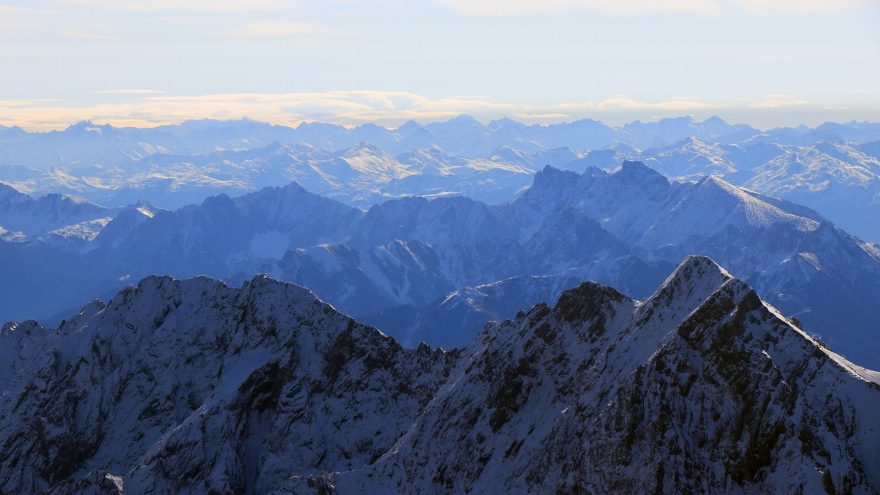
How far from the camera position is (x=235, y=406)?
175 meters

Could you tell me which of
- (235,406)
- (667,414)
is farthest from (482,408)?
(235,406)

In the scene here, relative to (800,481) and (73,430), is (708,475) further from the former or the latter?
(73,430)

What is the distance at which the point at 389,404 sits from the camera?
597 ft

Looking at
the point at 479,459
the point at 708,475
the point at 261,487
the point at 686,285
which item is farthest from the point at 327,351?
the point at 708,475

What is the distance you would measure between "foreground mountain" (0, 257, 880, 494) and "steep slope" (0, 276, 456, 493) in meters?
0.30

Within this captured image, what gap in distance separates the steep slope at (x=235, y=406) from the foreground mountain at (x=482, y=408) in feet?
0.98

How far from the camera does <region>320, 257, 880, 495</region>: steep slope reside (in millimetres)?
119688

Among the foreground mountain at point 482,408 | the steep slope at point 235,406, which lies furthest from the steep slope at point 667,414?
the steep slope at point 235,406

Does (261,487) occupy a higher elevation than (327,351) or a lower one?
lower

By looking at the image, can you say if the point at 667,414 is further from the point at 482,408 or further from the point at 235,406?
the point at 235,406

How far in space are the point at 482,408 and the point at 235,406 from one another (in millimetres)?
42890

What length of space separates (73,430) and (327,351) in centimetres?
4675

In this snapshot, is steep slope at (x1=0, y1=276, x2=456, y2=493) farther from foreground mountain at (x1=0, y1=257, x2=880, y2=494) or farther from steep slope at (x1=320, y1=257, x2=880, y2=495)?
steep slope at (x1=320, y1=257, x2=880, y2=495)

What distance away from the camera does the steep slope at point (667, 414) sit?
393ft
